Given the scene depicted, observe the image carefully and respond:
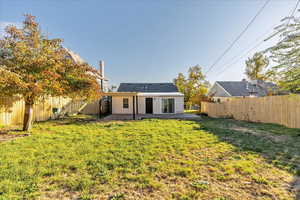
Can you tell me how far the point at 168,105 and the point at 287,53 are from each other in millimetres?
11977

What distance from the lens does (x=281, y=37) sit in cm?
251

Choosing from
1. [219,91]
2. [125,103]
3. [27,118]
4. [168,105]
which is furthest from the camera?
[219,91]

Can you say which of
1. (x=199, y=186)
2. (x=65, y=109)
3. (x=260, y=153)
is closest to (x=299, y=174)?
(x=260, y=153)

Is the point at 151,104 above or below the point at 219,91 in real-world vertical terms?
below

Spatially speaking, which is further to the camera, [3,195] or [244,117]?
[244,117]

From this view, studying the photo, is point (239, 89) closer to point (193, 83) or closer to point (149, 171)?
point (193, 83)

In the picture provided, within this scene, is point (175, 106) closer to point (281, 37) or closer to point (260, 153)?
point (260, 153)

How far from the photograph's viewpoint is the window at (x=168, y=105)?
14234 millimetres

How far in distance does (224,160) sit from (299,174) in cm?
138

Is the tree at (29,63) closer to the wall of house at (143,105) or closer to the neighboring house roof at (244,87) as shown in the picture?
the wall of house at (143,105)

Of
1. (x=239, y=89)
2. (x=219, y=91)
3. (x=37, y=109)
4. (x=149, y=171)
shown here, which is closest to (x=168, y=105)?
(x=37, y=109)

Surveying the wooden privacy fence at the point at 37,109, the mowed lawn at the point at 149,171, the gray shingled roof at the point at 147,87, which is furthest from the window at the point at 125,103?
the mowed lawn at the point at 149,171

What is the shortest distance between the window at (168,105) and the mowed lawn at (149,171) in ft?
31.8

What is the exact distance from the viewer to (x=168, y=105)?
1430 centimetres
